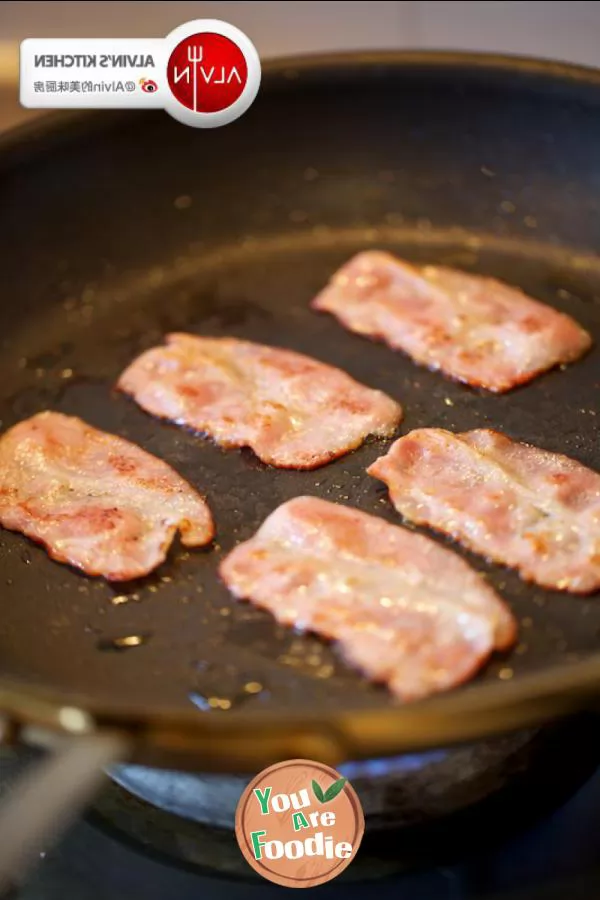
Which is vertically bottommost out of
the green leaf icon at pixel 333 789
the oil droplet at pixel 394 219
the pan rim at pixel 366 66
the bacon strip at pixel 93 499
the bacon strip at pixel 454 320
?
the green leaf icon at pixel 333 789

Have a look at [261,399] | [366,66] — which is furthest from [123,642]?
[366,66]

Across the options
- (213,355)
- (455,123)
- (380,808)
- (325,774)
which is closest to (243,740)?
(325,774)

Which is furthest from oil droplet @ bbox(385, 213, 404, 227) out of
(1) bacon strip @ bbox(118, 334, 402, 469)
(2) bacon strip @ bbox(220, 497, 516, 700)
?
(2) bacon strip @ bbox(220, 497, 516, 700)

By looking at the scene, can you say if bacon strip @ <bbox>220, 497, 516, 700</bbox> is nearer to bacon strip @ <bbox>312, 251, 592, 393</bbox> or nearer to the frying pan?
the frying pan

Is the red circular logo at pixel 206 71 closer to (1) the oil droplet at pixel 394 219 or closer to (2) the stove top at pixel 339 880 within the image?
(1) the oil droplet at pixel 394 219

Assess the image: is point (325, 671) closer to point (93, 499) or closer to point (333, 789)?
point (333, 789)

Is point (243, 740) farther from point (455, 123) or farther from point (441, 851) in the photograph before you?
point (455, 123)

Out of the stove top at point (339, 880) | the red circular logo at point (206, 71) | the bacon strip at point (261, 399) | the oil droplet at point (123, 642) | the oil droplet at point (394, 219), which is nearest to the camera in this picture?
the stove top at point (339, 880)

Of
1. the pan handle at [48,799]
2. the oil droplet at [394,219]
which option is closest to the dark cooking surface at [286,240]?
the oil droplet at [394,219]
